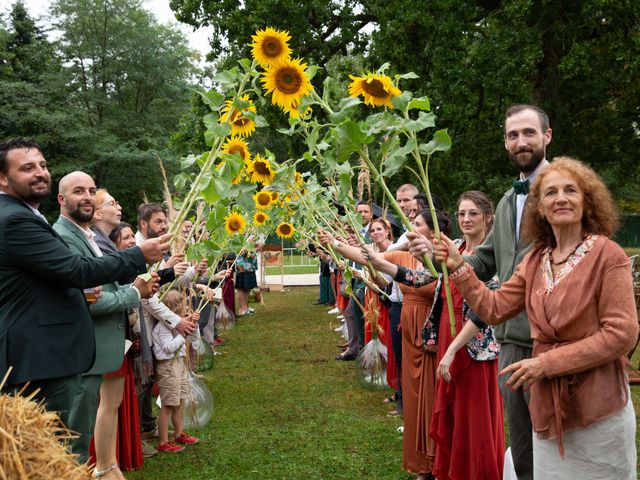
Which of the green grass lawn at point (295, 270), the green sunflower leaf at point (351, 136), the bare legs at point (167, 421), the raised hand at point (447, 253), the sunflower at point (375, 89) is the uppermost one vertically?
the sunflower at point (375, 89)

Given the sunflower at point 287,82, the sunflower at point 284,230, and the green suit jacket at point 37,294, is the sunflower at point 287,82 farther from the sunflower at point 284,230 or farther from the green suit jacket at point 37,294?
the sunflower at point 284,230

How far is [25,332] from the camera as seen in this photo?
3227 millimetres

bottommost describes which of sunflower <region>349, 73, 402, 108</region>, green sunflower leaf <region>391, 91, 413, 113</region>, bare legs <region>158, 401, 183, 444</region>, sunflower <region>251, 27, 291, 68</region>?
bare legs <region>158, 401, 183, 444</region>

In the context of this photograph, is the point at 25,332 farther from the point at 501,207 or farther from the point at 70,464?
the point at 501,207

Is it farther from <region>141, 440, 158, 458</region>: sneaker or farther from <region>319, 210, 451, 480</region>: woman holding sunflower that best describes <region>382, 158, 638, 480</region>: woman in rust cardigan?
<region>141, 440, 158, 458</region>: sneaker

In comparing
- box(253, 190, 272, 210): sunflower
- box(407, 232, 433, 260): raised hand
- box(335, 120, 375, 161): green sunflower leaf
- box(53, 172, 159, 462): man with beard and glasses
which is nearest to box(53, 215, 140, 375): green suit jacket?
box(53, 172, 159, 462): man with beard and glasses

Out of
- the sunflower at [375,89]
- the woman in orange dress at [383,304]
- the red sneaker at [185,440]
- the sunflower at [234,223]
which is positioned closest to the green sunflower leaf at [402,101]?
the sunflower at [375,89]

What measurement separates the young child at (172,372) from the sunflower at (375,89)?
3.14 m

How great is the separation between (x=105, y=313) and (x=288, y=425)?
3.46 metres

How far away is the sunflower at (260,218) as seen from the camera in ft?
27.6

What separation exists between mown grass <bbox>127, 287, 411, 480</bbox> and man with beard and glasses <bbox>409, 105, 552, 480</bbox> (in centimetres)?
217

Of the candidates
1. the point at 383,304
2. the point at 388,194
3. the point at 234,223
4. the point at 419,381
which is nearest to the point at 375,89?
the point at 388,194

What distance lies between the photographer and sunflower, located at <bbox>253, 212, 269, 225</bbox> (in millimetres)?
8403

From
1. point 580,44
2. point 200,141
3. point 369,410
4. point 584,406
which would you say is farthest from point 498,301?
point 200,141
